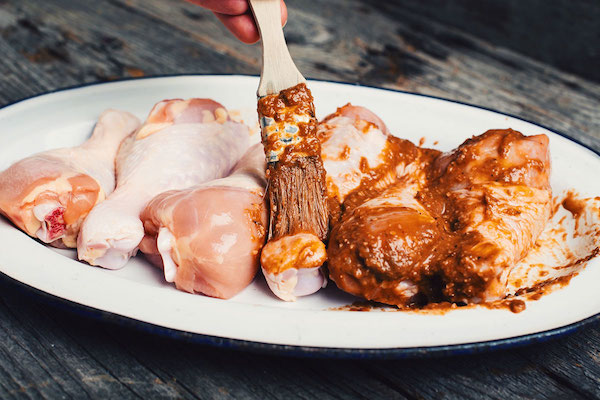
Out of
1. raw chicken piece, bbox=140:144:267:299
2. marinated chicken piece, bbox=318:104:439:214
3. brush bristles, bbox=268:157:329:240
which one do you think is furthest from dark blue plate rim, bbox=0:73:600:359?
marinated chicken piece, bbox=318:104:439:214

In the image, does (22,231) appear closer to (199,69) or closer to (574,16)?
(199,69)

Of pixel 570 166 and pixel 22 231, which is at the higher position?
→ pixel 570 166

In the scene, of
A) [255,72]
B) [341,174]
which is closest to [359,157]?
[341,174]

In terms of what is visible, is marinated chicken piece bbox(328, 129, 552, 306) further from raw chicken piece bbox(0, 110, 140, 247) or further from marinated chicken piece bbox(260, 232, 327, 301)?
raw chicken piece bbox(0, 110, 140, 247)

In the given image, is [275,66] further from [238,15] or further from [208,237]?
[208,237]

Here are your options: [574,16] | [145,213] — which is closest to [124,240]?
[145,213]

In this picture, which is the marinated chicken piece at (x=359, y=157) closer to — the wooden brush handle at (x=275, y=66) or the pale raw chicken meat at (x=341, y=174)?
the pale raw chicken meat at (x=341, y=174)

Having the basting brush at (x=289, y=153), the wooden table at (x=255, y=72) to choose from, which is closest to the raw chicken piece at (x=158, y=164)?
the wooden table at (x=255, y=72)
